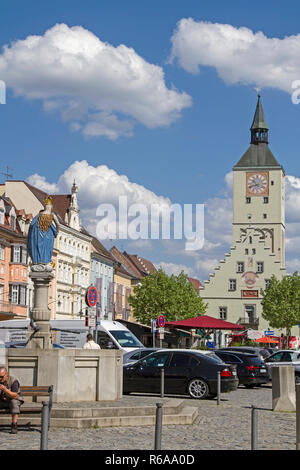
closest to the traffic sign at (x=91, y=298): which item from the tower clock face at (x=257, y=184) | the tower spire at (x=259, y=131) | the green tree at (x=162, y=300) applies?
the green tree at (x=162, y=300)

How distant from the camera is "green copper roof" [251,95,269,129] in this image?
125188mm

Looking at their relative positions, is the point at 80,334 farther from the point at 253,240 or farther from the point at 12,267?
the point at 253,240

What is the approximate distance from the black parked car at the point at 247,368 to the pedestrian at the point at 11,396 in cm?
1709

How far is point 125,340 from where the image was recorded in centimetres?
3491

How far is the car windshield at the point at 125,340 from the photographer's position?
114ft

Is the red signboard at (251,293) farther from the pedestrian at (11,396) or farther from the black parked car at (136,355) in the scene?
the pedestrian at (11,396)

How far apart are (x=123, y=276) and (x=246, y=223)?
2187cm

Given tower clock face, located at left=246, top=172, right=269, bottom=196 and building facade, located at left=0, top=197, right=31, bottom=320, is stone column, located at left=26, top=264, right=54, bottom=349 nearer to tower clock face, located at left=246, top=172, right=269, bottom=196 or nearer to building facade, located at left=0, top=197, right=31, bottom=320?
building facade, located at left=0, top=197, right=31, bottom=320

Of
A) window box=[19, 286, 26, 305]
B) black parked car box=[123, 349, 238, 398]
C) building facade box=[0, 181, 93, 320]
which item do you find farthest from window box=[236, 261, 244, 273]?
black parked car box=[123, 349, 238, 398]

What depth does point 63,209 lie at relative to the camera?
79.2 m

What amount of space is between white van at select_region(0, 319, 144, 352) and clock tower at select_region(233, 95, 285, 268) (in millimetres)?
78625

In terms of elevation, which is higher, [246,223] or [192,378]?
[246,223]

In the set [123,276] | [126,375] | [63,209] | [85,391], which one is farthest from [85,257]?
[85,391]
